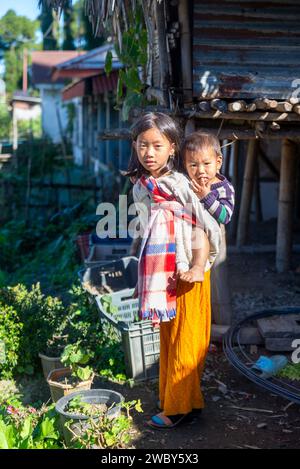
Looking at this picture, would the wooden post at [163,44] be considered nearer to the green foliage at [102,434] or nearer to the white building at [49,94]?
the green foliage at [102,434]

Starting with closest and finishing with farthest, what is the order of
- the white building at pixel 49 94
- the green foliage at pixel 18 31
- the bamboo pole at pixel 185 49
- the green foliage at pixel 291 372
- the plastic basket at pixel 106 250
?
the green foliage at pixel 291 372
the bamboo pole at pixel 185 49
the plastic basket at pixel 106 250
the white building at pixel 49 94
the green foliage at pixel 18 31

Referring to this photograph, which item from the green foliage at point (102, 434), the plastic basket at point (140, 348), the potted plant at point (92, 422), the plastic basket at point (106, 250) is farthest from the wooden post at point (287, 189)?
the green foliage at point (102, 434)

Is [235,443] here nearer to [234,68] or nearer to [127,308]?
[127,308]

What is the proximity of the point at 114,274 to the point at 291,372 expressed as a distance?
8.65ft

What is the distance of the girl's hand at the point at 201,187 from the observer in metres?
4.01

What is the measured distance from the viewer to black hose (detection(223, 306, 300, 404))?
468cm

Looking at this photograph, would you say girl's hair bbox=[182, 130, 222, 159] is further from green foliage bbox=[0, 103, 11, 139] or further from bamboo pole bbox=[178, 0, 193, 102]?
green foliage bbox=[0, 103, 11, 139]

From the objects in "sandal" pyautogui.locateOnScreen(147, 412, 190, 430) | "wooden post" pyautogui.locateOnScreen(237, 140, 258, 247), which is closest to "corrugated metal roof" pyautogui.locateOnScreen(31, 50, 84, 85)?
"wooden post" pyautogui.locateOnScreen(237, 140, 258, 247)

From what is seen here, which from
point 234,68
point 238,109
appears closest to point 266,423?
point 238,109

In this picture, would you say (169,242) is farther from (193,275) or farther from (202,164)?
(202,164)

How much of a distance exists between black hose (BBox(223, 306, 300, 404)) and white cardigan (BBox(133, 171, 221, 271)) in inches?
49.6

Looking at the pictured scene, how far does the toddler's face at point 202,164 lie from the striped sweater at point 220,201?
2.9 inches

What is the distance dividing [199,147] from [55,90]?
31299mm

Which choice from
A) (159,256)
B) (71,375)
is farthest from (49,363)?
(159,256)
